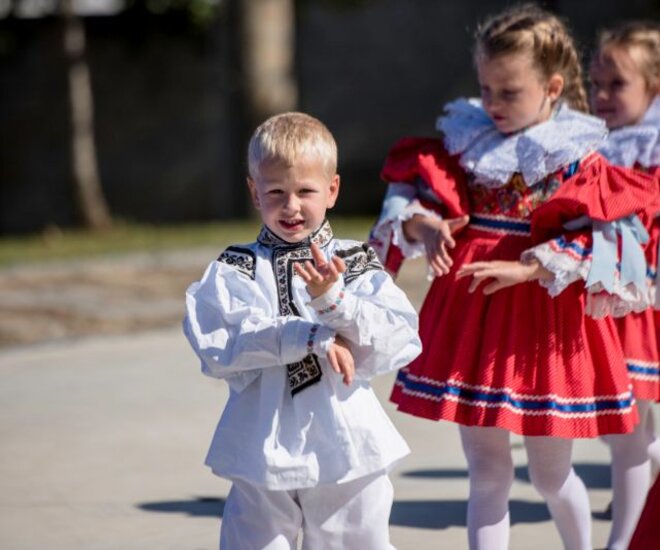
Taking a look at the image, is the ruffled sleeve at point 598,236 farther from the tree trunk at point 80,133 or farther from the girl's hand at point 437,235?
the tree trunk at point 80,133

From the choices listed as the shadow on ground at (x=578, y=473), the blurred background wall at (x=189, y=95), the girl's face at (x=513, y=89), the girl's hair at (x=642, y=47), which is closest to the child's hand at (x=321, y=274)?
the girl's face at (x=513, y=89)

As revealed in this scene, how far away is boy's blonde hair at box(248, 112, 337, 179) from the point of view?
3.02m

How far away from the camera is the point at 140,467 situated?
5113mm

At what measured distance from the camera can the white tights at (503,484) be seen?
368 centimetres

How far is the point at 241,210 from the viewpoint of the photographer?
13.7 meters

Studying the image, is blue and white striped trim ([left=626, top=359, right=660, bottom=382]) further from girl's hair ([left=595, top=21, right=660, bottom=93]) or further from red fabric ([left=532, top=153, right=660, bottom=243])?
girl's hair ([left=595, top=21, right=660, bottom=93])

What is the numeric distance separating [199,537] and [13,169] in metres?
12.4

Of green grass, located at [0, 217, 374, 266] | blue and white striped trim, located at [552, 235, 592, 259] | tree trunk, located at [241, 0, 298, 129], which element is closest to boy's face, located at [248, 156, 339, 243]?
blue and white striped trim, located at [552, 235, 592, 259]

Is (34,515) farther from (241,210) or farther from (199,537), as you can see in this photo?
(241,210)

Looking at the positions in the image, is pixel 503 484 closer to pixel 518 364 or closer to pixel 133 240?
pixel 518 364

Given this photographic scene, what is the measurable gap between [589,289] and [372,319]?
3.07ft

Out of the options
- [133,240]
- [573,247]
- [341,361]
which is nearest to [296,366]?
[341,361]

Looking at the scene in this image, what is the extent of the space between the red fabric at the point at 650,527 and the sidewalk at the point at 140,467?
3.81 ft

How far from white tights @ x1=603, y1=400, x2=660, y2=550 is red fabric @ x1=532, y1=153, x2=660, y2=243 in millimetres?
783
